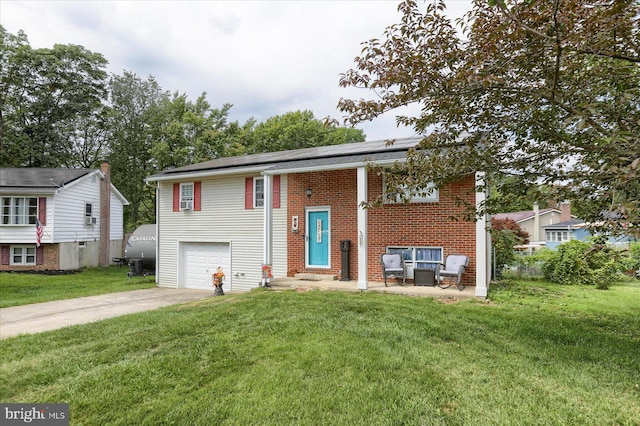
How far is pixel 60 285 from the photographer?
1475 cm

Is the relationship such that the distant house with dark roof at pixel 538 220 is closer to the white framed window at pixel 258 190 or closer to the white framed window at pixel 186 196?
the white framed window at pixel 258 190

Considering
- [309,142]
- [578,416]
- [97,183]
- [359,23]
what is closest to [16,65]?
[97,183]

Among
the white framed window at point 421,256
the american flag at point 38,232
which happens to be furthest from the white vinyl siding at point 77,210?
the white framed window at point 421,256

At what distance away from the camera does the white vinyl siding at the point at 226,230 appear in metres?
12.3

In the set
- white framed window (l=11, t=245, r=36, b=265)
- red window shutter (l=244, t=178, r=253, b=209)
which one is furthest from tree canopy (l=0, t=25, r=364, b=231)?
red window shutter (l=244, t=178, r=253, b=209)

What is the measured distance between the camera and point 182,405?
3215 millimetres

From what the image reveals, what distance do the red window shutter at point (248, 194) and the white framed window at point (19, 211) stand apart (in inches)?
502

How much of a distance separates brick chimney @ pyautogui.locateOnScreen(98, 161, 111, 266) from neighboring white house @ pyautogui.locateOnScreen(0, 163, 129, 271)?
56 cm

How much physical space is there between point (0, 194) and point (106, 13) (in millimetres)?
14204

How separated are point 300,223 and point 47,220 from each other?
Answer: 14735mm

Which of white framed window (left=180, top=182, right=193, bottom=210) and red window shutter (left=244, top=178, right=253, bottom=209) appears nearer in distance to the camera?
red window shutter (left=244, top=178, right=253, bottom=209)

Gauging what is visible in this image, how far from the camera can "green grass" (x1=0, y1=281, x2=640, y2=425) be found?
3078 millimetres

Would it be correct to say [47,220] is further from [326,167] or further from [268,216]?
[326,167]

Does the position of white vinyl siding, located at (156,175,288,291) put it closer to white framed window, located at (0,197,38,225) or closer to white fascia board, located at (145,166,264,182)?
white fascia board, located at (145,166,264,182)
